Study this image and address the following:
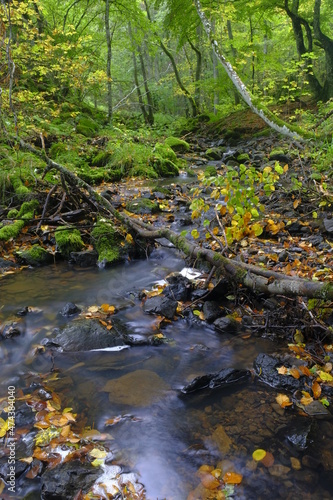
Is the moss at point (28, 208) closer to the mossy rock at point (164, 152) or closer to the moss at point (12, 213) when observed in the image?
the moss at point (12, 213)

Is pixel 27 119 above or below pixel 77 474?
above

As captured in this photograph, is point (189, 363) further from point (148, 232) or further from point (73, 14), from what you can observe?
point (73, 14)

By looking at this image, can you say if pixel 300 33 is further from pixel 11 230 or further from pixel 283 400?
pixel 283 400

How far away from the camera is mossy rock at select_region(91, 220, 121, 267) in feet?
20.0

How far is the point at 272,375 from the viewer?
3107 mm

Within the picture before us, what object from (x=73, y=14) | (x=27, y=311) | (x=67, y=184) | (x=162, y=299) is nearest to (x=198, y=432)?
(x=162, y=299)

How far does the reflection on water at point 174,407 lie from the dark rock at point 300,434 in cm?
3

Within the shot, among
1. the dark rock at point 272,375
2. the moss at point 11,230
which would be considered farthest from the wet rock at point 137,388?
the moss at point 11,230

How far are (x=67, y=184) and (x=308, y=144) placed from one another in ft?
17.9

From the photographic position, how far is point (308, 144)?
312 inches

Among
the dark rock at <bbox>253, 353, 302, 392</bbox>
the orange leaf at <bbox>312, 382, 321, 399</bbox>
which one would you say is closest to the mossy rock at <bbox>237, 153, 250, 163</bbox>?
the dark rock at <bbox>253, 353, 302, 392</bbox>

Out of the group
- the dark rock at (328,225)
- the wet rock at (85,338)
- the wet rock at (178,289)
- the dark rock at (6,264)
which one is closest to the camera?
the wet rock at (85,338)

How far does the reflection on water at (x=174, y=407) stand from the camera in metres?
2.31

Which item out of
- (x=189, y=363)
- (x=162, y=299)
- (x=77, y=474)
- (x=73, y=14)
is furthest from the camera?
(x=73, y=14)
